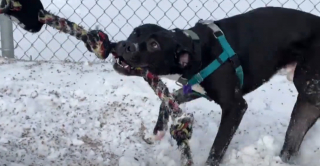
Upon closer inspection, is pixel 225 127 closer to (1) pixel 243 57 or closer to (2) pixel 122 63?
(1) pixel 243 57

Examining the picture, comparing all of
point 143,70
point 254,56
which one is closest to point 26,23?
point 143,70

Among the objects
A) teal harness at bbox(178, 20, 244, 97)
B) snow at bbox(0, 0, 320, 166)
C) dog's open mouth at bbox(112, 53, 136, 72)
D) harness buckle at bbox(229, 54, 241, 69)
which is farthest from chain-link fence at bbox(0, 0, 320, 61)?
harness buckle at bbox(229, 54, 241, 69)

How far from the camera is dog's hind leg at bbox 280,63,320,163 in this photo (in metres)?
3.10

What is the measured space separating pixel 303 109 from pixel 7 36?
263 centimetres

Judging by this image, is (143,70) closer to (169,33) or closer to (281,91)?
(169,33)

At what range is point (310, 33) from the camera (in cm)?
309

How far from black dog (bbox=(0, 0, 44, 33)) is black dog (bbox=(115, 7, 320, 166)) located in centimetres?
54

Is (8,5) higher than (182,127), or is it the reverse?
(8,5)

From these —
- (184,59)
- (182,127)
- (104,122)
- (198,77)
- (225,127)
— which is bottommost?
(104,122)

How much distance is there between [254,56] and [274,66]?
0.57 ft

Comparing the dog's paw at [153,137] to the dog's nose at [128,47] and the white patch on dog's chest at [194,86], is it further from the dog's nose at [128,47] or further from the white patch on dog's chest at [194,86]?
the dog's nose at [128,47]

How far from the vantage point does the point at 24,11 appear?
258 centimetres

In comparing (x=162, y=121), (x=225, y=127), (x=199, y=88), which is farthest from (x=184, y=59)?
(x=162, y=121)

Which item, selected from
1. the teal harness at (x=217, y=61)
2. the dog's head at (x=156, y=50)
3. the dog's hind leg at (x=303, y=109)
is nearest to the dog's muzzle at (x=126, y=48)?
the dog's head at (x=156, y=50)
